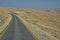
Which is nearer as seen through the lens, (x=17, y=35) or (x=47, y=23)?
(x=17, y=35)

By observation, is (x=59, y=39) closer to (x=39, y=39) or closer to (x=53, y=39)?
(x=53, y=39)

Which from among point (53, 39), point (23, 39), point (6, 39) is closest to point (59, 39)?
point (53, 39)

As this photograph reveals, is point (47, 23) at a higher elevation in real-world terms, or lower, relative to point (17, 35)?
lower

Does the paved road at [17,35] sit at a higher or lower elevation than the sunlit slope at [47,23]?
higher

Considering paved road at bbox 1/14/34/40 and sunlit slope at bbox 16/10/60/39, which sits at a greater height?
paved road at bbox 1/14/34/40

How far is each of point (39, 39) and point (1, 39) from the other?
456cm

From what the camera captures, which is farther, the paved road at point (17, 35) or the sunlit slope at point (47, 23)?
the sunlit slope at point (47, 23)

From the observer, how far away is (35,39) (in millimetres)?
22016

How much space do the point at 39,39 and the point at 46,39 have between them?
805mm

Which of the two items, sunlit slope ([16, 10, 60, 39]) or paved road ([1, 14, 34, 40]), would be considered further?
sunlit slope ([16, 10, 60, 39])

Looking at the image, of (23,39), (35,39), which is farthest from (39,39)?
(23,39)

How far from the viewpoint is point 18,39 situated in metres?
22.2

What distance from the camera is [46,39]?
22016 mm

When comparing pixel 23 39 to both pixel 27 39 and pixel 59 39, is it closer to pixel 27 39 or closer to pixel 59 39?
pixel 27 39
